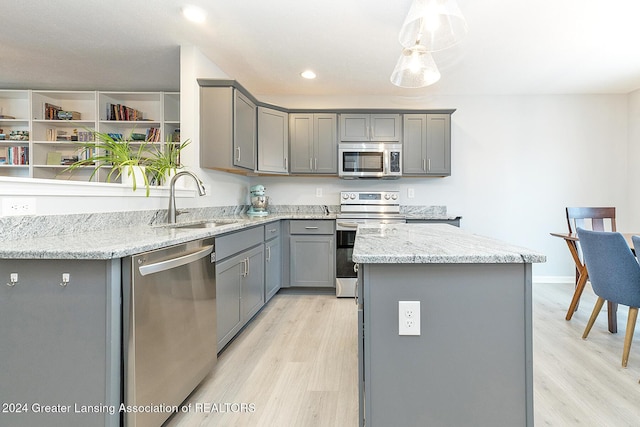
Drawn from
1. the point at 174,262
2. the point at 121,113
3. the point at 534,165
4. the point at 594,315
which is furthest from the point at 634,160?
the point at 121,113

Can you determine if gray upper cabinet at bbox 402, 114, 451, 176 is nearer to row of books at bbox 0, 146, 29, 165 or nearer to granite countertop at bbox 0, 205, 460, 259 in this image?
granite countertop at bbox 0, 205, 460, 259

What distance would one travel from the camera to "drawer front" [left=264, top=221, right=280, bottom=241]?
117 inches

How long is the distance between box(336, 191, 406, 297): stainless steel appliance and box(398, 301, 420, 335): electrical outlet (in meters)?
1.87

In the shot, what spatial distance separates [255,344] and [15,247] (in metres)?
1.57

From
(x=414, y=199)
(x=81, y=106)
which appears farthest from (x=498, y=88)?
(x=81, y=106)

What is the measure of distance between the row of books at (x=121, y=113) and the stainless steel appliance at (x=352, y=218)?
290 centimetres

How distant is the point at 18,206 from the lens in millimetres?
1352

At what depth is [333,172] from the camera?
3768mm

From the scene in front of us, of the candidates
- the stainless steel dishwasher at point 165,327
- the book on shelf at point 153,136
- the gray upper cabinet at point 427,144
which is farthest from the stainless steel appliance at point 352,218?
the book on shelf at point 153,136

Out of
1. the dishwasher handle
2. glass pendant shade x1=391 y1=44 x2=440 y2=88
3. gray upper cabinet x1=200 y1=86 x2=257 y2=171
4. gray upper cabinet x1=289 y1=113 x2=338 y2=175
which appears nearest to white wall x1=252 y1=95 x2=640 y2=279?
gray upper cabinet x1=289 y1=113 x2=338 y2=175

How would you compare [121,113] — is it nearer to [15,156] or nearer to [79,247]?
[15,156]

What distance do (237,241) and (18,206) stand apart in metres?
1.20

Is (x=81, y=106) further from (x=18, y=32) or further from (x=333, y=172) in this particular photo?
(x=333, y=172)

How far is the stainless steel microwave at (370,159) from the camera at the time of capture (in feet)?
12.1
